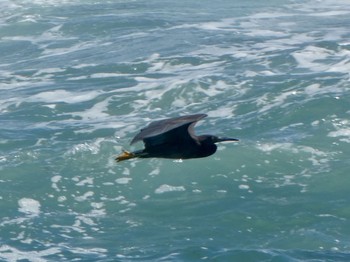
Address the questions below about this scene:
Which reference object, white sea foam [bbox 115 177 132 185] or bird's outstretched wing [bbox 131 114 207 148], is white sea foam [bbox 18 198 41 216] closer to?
white sea foam [bbox 115 177 132 185]

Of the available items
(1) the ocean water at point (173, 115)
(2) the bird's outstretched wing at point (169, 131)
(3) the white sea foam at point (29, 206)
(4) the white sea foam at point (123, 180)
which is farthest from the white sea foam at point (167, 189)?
(2) the bird's outstretched wing at point (169, 131)

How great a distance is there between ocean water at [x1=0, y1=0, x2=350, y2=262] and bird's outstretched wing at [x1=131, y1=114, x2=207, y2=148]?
128 centimetres

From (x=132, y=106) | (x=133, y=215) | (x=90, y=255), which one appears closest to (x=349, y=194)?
(x=133, y=215)

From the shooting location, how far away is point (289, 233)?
1059cm

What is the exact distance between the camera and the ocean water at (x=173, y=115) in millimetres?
10664

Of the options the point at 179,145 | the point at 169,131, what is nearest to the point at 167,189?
the point at 179,145

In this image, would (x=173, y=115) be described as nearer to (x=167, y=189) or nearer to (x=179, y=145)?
(x=167, y=189)

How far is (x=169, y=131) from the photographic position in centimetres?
914

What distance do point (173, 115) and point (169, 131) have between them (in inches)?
219

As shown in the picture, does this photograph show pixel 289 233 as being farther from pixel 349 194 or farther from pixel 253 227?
pixel 349 194

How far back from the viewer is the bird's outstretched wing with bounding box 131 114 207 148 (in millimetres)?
8794

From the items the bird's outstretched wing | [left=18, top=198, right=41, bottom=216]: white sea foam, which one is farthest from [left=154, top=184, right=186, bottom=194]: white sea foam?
the bird's outstretched wing

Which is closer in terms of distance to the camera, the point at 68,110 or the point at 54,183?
the point at 54,183

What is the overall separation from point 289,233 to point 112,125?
14.9ft
